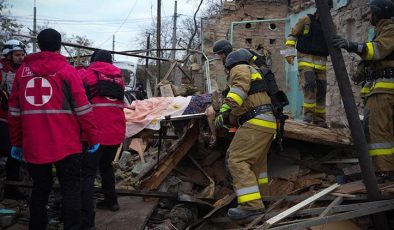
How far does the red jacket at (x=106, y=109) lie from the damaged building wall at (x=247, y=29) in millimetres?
8468

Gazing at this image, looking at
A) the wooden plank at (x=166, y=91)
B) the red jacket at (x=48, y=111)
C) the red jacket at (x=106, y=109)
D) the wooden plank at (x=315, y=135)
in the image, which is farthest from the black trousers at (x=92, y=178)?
the wooden plank at (x=166, y=91)

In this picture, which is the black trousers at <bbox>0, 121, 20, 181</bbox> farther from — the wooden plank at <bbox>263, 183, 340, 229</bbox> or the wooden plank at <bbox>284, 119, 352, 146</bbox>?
the wooden plank at <bbox>284, 119, 352, 146</bbox>

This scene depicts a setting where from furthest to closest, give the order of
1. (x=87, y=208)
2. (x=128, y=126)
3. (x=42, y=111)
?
1. (x=128, y=126)
2. (x=87, y=208)
3. (x=42, y=111)

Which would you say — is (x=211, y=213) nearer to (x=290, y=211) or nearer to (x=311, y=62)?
(x=290, y=211)

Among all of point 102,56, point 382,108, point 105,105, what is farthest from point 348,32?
point 105,105

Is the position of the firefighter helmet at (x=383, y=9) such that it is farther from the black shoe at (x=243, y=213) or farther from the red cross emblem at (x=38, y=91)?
the red cross emblem at (x=38, y=91)

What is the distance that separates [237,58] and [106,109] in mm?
1587

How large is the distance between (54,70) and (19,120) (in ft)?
1.78

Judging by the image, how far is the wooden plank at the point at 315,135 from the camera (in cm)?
544

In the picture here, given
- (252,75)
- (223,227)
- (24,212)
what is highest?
(252,75)

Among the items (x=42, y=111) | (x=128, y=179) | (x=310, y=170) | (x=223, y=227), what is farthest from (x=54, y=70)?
(x=310, y=170)

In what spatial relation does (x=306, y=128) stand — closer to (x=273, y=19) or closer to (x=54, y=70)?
(x=54, y=70)

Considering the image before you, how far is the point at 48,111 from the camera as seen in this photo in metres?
3.42

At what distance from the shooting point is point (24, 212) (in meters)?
4.37
